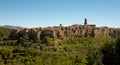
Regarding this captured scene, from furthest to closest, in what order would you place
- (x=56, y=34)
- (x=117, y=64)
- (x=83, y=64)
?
(x=56, y=34) → (x=83, y=64) → (x=117, y=64)

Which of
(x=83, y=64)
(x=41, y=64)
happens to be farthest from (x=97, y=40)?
(x=83, y=64)

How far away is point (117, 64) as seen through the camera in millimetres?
25328

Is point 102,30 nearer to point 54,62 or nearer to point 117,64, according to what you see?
point 54,62

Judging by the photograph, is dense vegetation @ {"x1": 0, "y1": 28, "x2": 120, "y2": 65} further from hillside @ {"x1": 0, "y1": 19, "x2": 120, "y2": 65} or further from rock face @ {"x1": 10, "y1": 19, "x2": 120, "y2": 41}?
rock face @ {"x1": 10, "y1": 19, "x2": 120, "y2": 41}

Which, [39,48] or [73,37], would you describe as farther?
[73,37]

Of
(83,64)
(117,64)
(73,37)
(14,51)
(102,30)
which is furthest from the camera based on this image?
(102,30)

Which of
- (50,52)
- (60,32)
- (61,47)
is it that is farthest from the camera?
(60,32)

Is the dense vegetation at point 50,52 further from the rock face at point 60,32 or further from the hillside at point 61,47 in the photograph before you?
the rock face at point 60,32

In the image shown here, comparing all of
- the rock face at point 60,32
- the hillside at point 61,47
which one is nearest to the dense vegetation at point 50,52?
the hillside at point 61,47

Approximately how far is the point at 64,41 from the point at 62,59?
956cm

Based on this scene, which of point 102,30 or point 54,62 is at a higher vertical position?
point 102,30

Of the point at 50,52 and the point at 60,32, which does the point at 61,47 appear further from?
the point at 60,32

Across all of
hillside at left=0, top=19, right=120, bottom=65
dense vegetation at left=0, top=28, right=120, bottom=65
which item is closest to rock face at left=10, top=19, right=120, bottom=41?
hillside at left=0, top=19, right=120, bottom=65

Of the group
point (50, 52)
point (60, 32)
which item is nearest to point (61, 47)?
point (50, 52)
